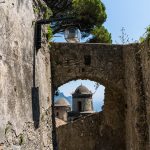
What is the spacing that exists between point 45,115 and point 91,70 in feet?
11.1

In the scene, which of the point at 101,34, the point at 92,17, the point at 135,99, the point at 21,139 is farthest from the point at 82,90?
the point at 21,139

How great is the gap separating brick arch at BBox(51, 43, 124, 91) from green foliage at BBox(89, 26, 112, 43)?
12.9 feet

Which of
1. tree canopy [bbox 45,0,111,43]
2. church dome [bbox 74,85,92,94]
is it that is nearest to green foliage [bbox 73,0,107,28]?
tree canopy [bbox 45,0,111,43]

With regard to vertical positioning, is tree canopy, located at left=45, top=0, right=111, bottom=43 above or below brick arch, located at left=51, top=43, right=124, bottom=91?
above

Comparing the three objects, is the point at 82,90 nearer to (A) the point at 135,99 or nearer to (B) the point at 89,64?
(B) the point at 89,64

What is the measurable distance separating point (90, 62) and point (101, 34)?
14.1ft

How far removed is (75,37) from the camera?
10750 mm

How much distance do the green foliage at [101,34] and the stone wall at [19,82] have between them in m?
7.46

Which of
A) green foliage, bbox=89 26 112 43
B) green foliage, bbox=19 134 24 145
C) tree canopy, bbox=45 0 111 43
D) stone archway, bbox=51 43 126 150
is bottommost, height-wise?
green foliage, bbox=19 134 24 145

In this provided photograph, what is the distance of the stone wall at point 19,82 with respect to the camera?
7.74 m

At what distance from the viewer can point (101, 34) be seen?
18594 mm

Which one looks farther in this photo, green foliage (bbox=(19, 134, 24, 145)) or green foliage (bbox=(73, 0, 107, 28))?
green foliage (bbox=(73, 0, 107, 28))

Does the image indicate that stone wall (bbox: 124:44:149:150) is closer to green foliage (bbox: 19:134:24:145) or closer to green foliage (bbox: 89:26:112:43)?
green foliage (bbox: 89:26:112:43)

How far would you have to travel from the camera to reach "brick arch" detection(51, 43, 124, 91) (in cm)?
1438
